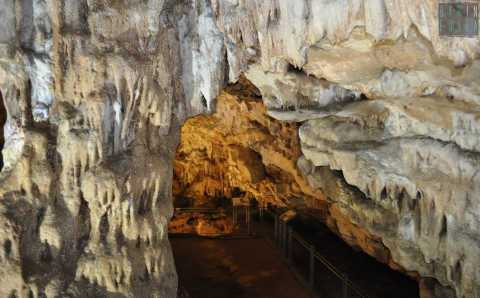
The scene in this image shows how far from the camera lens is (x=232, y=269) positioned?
8.84 m

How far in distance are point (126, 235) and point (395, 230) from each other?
3.42 m

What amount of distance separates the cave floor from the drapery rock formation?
108 inches

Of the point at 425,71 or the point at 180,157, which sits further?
the point at 180,157

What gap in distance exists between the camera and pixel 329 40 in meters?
4.80

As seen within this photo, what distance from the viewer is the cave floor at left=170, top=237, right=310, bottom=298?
8039 mm

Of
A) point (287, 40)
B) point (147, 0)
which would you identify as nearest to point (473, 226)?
point (287, 40)

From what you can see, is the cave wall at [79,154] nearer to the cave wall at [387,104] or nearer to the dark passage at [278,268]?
the cave wall at [387,104]

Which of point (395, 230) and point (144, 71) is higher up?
point (144, 71)

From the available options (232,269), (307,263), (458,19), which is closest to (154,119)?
(458,19)

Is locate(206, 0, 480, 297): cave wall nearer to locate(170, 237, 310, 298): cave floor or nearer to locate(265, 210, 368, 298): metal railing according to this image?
locate(265, 210, 368, 298): metal railing

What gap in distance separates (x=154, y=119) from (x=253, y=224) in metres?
6.15

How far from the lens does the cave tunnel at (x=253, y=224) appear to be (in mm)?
8211

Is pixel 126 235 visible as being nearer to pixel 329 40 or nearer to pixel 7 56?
pixel 7 56

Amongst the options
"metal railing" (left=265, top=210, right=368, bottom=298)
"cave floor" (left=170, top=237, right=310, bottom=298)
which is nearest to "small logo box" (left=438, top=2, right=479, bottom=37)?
"metal railing" (left=265, top=210, right=368, bottom=298)
